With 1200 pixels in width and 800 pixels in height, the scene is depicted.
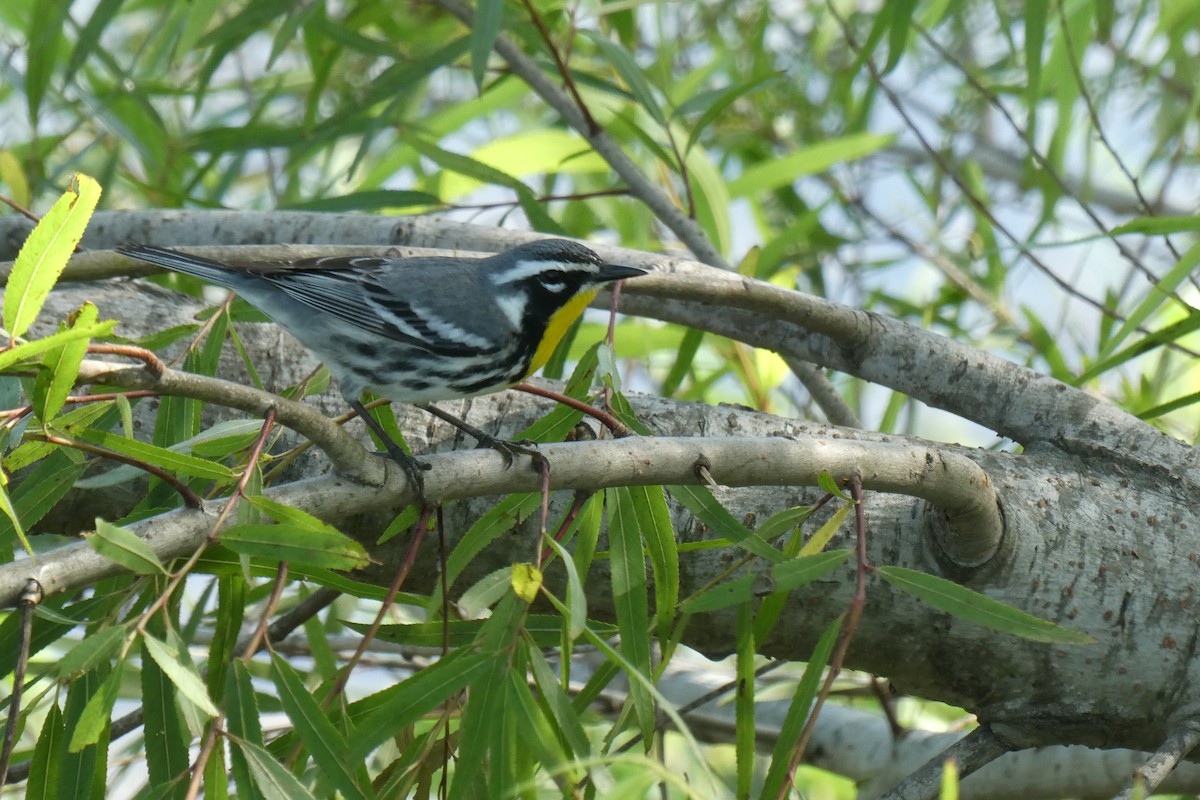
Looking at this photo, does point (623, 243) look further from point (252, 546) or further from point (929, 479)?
point (252, 546)

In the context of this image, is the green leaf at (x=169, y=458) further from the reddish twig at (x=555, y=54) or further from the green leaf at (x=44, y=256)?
the reddish twig at (x=555, y=54)

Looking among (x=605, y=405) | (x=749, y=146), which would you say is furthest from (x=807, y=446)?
A: (x=749, y=146)

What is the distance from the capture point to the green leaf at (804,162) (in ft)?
9.86

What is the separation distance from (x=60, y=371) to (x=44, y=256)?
0.12 metres

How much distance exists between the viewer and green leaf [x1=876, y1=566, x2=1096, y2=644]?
131cm

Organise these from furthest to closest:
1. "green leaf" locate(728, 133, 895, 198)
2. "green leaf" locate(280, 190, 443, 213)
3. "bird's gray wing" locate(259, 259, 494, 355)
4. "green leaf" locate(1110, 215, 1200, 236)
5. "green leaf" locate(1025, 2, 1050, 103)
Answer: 1. "green leaf" locate(728, 133, 895, 198)
2. "green leaf" locate(280, 190, 443, 213)
3. "green leaf" locate(1025, 2, 1050, 103)
4. "bird's gray wing" locate(259, 259, 494, 355)
5. "green leaf" locate(1110, 215, 1200, 236)

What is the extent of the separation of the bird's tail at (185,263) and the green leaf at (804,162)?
4.66ft

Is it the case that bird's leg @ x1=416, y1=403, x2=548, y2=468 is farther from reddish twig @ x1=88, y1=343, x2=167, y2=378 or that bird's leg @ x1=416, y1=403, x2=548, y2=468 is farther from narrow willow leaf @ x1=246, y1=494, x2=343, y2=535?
reddish twig @ x1=88, y1=343, x2=167, y2=378

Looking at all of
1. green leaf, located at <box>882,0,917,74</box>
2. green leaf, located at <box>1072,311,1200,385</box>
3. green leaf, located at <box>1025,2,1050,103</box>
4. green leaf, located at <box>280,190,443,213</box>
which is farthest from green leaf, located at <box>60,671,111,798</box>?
green leaf, located at <box>1025,2,1050,103</box>

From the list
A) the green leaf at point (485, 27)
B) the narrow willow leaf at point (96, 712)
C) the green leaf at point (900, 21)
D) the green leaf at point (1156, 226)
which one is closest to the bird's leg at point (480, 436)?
the narrow willow leaf at point (96, 712)

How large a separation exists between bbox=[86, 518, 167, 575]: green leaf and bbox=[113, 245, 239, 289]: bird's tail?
0.90 meters

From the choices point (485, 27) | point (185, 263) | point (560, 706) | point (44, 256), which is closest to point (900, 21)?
point (485, 27)

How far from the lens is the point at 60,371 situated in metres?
1.07

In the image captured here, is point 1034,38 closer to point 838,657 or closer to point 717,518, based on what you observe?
point 717,518
